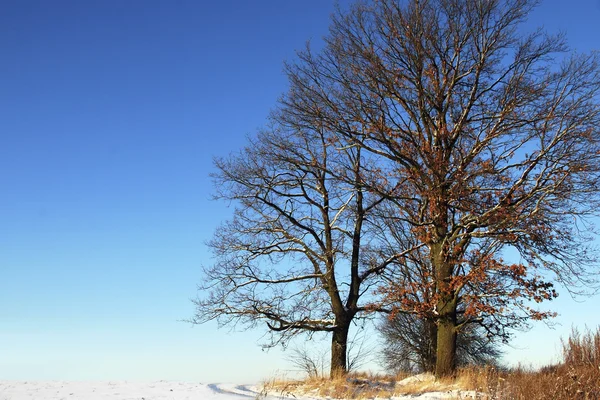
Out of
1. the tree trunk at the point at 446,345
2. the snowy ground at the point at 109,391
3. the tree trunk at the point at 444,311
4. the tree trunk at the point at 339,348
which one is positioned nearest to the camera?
the snowy ground at the point at 109,391

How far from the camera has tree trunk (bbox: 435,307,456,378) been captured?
15.7 m

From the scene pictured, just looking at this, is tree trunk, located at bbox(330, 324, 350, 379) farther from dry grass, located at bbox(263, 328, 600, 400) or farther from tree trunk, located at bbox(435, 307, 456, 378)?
tree trunk, located at bbox(435, 307, 456, 378)

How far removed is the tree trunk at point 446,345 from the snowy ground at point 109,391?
13.2 feet

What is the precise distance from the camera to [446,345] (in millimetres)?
16016

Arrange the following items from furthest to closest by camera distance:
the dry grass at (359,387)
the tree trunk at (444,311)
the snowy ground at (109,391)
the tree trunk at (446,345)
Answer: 1. the tree trunk at (444,311)
2. the tree trunk at (446,345)
3. the dry grass at (359,387)
4. the snowy ground at (109,391)

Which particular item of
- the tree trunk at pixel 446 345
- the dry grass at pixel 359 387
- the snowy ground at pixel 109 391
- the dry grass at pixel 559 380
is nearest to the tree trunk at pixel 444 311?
the tree trunk at pixel 446 345

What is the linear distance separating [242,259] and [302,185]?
10.2 ft

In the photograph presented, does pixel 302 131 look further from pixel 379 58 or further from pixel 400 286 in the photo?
pixel 400 286

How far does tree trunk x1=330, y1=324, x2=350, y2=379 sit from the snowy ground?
691cm

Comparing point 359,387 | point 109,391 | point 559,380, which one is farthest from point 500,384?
point 109,391

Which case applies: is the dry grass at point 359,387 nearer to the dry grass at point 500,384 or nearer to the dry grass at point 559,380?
the dry grass at point 500,384

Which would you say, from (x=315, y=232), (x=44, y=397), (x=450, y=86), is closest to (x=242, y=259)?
(x=315, y=232)

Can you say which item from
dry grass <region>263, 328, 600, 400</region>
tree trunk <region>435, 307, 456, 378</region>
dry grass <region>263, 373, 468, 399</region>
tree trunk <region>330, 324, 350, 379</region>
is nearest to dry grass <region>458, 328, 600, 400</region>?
dry grass <region>263, 328, 600, 400</region>

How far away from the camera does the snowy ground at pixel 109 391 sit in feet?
32.1
